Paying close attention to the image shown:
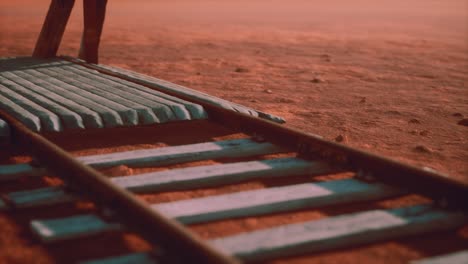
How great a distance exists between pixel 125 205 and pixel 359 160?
148 cm

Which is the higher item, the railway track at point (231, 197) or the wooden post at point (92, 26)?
the wooden post at point (92, 26)

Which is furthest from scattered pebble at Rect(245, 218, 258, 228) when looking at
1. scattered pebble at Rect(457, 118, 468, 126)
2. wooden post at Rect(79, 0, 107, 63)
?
wooden post at Rect(79, 0, 107, 63)

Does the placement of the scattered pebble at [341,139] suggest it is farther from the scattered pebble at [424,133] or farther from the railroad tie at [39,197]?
the railroad tie at [39,197]

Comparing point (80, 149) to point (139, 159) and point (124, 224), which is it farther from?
point (124, 224)

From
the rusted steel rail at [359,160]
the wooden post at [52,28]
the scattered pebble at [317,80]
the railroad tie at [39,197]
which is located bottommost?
the scattered pebble at [317,80]

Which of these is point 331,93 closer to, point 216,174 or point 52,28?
point 52,28

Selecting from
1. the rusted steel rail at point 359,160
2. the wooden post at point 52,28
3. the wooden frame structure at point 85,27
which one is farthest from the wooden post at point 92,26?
the rusted steel rail at point 359,160

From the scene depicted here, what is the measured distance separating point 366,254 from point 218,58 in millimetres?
9530

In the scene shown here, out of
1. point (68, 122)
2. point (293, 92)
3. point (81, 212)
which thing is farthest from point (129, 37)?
point (81, 212)

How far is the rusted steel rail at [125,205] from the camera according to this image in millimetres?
1953

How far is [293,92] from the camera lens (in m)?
7.22

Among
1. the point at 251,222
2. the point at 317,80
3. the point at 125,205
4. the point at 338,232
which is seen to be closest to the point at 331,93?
the point at 317,80

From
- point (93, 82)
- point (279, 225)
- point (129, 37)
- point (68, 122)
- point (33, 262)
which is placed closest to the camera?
point (33, 262)

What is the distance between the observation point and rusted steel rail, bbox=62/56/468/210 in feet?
8.81
